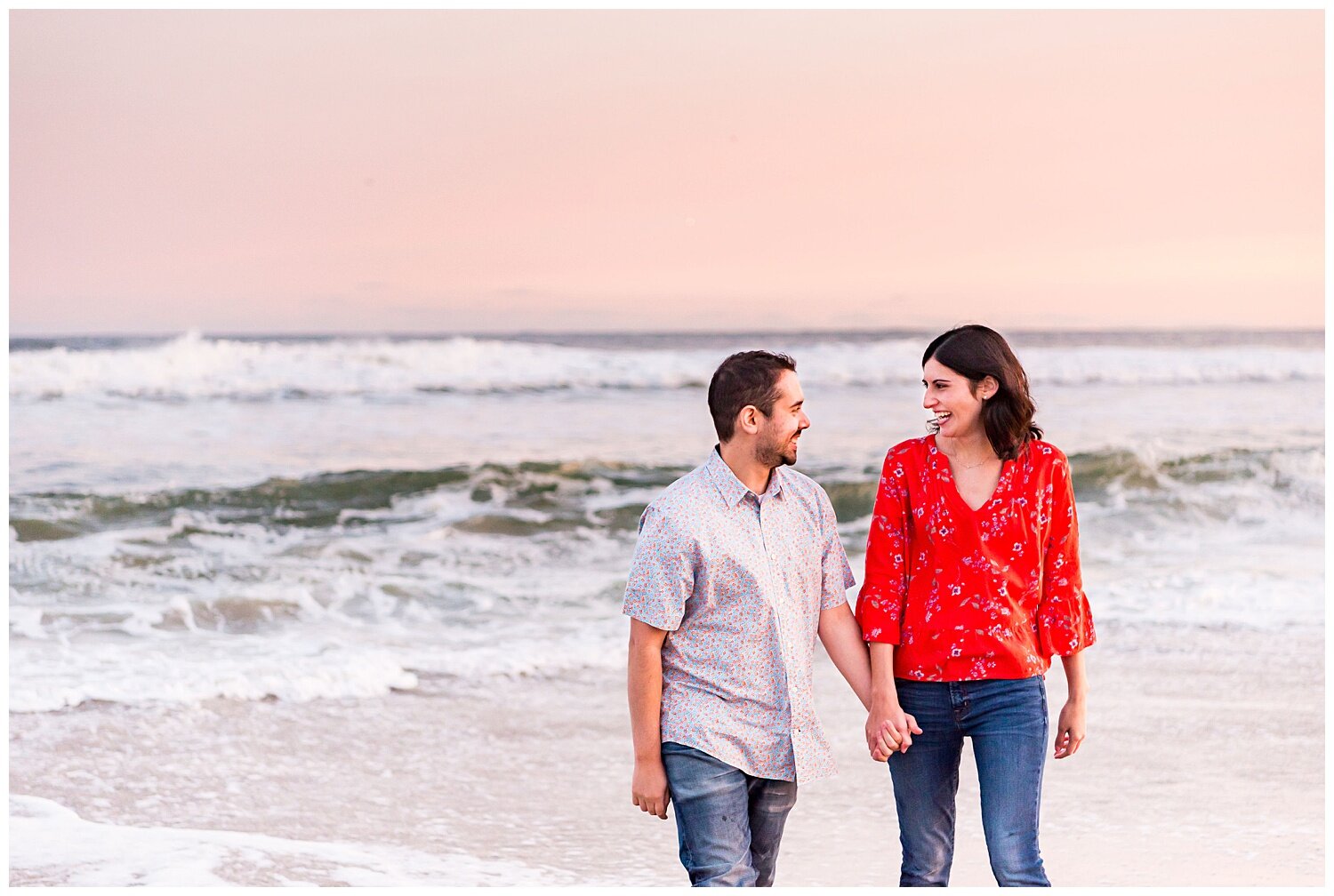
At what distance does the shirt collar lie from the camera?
7.97ft

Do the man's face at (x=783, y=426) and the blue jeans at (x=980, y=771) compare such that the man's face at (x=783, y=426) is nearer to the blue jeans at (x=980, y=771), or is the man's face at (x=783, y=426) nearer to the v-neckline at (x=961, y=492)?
the v-neckline at (x=961, y=492)

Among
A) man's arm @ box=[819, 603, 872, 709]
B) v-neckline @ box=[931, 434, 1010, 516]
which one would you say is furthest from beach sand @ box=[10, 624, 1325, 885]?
v-neckline @ box=[931, 434, 1010, 516]

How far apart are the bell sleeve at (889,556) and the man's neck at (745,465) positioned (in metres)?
0.26

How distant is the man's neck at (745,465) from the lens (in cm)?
244

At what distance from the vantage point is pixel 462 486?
42.2ft

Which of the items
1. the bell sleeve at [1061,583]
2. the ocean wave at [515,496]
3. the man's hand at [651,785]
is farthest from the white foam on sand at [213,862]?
the ocean wave at [515,496]

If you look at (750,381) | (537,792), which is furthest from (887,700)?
(537,792)

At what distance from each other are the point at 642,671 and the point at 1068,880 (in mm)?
1933

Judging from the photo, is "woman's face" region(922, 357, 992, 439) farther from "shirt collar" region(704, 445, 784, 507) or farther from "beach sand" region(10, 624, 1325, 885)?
"beach sand" region(10, 624, 1325, 885)

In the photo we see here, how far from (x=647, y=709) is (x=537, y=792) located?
227cm

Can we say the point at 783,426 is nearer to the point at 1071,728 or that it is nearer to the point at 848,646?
the point at 848,646

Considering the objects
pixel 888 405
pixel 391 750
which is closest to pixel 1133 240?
pixel 888 405

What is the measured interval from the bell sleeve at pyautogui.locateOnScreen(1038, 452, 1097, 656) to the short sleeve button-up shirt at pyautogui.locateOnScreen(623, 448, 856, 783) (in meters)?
0.51

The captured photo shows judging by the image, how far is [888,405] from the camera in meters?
18.0
